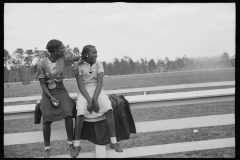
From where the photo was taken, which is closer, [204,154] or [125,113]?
[125,113]

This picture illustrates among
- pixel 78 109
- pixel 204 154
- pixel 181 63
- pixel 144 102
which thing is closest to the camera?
pixel 78 109

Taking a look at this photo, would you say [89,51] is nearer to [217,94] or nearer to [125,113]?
[125,113]

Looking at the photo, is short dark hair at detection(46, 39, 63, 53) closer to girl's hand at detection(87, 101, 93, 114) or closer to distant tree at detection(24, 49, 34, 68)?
girl's hand at detection(87, 101, 93, 114)

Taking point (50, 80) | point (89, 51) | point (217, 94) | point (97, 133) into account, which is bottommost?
point (97, 133)

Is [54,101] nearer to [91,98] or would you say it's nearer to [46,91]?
[46,91]

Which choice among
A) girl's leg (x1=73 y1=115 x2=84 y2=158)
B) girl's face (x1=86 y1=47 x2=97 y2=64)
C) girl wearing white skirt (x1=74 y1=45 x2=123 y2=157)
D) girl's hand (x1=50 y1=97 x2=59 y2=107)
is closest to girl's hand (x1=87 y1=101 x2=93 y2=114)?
girl wearing white skirt (x1=74 y1=45 x2=123 y2=157)

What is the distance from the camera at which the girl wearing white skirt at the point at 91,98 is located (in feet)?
9.45

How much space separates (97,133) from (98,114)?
23 cm

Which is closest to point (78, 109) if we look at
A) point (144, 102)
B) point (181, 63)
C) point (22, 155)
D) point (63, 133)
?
point (63, 133)

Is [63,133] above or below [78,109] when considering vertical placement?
below

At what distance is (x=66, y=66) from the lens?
316cm

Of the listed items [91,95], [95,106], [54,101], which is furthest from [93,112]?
[54,101]

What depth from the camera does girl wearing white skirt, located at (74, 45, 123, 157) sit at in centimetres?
288

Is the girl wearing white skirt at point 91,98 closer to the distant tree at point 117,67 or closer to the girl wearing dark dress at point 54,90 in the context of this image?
the girl wearing dark dress at point 54,90
